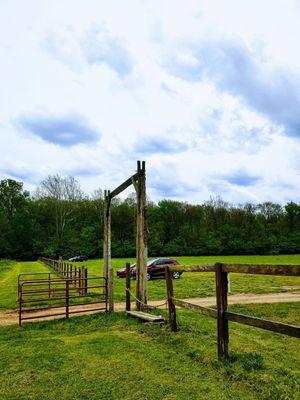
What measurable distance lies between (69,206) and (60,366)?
226ft

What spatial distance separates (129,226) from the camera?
2813 inches

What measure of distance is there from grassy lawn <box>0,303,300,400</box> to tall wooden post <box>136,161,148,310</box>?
2556 millimetres

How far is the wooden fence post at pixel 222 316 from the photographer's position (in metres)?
5.74

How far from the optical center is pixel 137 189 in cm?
1195

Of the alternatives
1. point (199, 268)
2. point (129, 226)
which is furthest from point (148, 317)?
point (129, 226)

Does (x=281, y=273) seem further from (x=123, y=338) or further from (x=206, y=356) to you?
(x=123, y=338)

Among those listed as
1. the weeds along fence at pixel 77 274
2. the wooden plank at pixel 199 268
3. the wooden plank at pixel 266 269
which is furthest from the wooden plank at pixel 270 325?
the weeds along fence at pixel 77 274

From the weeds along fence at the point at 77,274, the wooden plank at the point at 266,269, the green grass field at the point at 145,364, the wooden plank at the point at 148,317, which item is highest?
the wooden plank at the point at 266,269

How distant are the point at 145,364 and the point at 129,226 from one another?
2591 inches

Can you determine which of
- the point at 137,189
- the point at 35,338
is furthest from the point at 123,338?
the point at 137,189

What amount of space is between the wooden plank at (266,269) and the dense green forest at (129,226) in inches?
2352

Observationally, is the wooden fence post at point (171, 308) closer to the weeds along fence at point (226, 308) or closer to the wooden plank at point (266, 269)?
the weeds along fence at point (226, 308)

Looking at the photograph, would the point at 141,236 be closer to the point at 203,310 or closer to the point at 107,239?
the point at 107,239

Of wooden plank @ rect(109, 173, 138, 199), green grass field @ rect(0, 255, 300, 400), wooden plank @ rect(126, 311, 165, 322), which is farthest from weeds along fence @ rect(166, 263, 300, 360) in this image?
wooden plank @ rect(109, 173, 138, 199)
